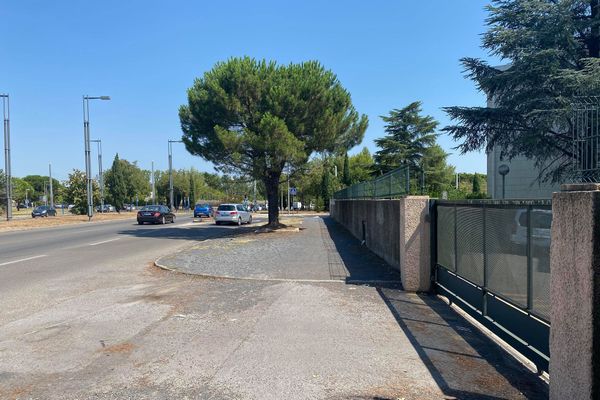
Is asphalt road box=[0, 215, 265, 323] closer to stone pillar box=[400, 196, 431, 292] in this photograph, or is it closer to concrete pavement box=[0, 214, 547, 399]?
concrete pavement box=[0, 214, 547, 399]

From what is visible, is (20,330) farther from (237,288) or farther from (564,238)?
(564,238)

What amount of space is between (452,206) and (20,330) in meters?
6.57

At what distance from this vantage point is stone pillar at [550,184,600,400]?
3217 millimetres

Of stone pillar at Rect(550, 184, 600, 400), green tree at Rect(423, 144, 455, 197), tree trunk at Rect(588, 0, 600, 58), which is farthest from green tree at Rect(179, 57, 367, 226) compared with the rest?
green tree at Rect(423, 144, 455, 197)

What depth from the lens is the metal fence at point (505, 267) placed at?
4.59 metres

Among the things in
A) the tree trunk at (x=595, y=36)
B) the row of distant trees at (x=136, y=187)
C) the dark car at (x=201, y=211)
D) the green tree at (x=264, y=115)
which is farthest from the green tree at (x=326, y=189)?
the tree trunk at (x=595, y=36)

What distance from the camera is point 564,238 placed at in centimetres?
357

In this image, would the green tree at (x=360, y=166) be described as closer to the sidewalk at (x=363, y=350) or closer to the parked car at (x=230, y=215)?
the parked car at (x=230, y=215)

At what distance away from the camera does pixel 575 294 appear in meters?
3.41

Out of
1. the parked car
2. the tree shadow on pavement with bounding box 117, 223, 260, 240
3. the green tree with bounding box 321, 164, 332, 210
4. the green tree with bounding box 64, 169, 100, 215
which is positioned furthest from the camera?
the green tree with bounding box 321, 164, 332, 210

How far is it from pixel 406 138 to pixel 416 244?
46122mm

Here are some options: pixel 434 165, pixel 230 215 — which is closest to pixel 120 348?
pixel 230 215

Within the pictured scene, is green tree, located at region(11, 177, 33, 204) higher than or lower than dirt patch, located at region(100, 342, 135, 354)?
higher

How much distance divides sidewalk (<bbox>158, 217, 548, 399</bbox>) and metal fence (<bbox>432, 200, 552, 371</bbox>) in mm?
291
